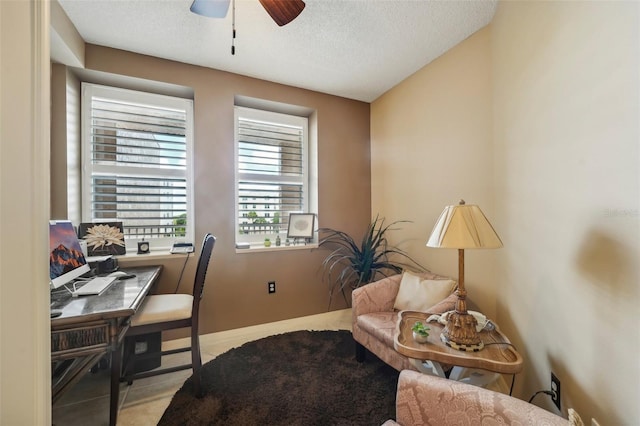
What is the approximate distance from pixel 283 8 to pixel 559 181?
1.57 meters

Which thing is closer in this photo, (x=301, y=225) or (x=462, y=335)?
(x=462, y=335)

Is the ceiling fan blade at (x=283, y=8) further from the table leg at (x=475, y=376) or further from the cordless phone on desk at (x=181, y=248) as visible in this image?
the table leg at (x=475, y=376)

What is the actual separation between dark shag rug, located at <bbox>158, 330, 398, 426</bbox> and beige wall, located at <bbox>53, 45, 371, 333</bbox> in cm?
46

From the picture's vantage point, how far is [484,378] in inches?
53.0

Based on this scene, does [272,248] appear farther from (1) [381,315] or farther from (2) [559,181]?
(2) [559,181]

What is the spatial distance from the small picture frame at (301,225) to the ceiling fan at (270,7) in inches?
71.8

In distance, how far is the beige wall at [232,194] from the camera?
2.31 meters

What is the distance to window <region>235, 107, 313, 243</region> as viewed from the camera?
9.16 feet

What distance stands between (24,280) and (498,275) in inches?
87.9

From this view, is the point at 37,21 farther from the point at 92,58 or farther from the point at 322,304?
the point at 322,304

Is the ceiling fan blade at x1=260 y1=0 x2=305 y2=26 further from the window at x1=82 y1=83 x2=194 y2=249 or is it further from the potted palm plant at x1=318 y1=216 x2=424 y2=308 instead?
the potted palm plant at x1=318 y1=216 x2=424 y2=308

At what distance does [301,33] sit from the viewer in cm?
194

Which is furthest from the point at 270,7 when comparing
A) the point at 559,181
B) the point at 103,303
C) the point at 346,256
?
the point at 346,256

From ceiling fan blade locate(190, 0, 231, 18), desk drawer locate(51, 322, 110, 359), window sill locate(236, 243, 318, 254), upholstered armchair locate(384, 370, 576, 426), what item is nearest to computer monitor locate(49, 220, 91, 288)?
desk drawer locate(51, 322, 110, 359)
